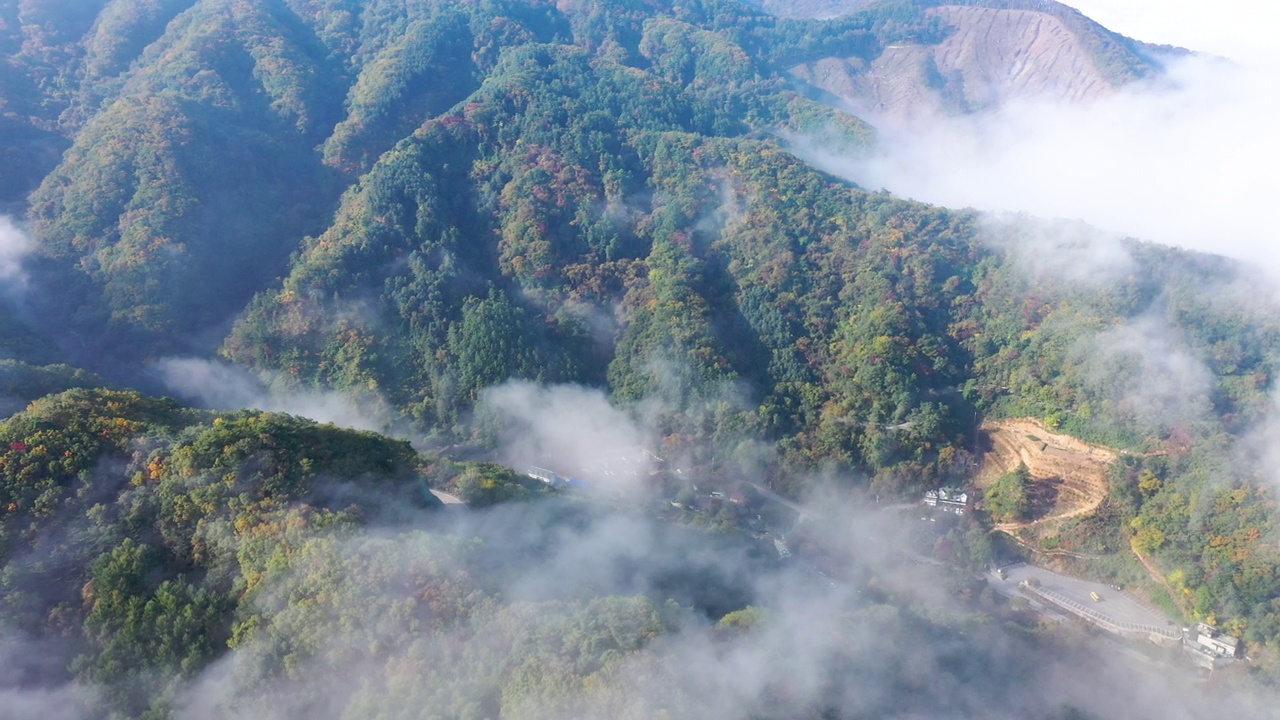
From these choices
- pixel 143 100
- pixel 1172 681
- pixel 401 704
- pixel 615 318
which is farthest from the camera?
pixel 143 100

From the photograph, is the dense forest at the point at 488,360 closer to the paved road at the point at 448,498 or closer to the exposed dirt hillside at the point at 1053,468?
the paved road at the point at 448,498

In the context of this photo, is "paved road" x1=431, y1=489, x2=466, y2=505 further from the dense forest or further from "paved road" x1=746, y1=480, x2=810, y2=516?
"paved road" x1=746, y1=480, x2=810, y2=516

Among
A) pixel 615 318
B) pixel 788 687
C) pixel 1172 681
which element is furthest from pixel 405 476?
pixel 1172 681

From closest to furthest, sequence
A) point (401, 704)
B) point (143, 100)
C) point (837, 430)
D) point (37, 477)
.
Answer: point (401, 704) < point (37, 477) < point (837, 430) < point (143, 100)

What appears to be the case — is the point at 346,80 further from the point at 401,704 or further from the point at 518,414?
the point at 401,704

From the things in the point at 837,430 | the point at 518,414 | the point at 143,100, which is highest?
the point at 143,100

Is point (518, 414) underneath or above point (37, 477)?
underneath
